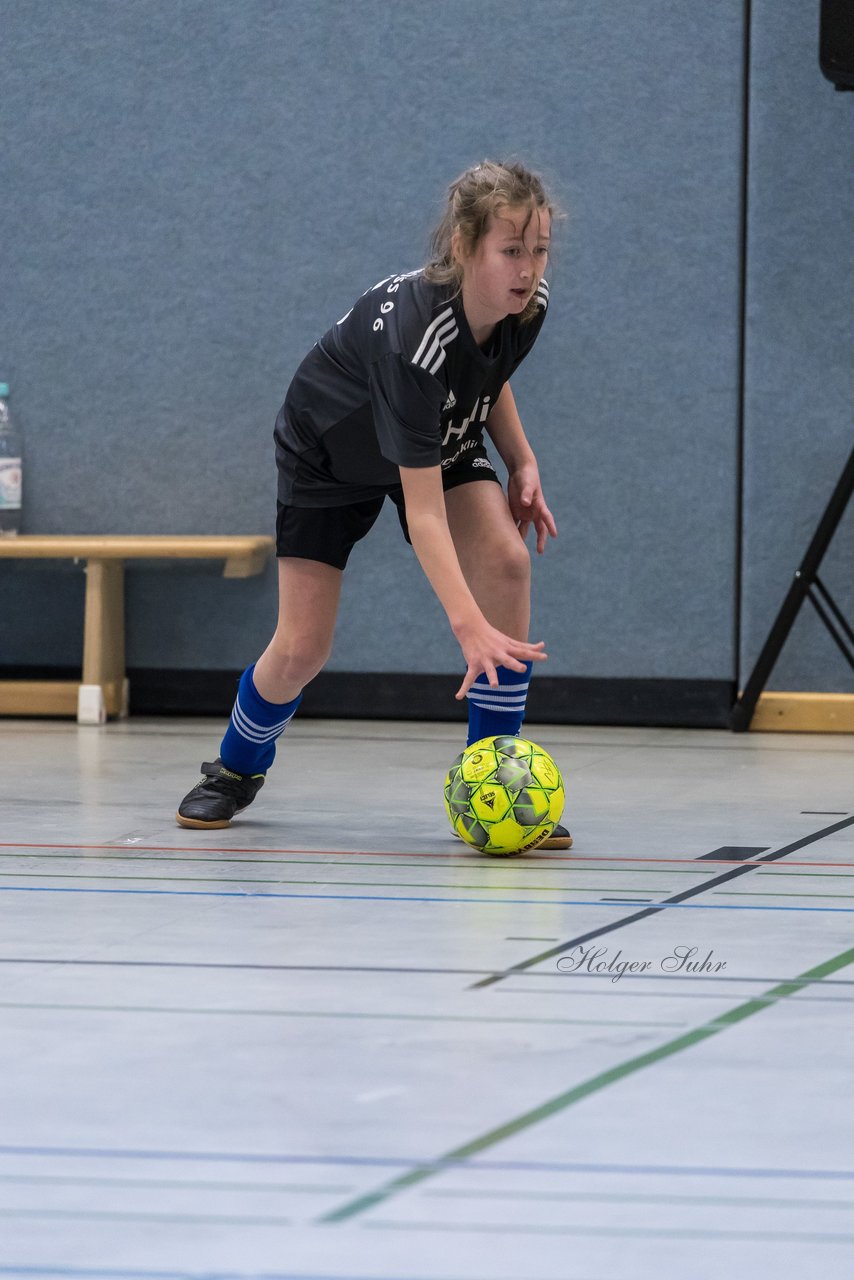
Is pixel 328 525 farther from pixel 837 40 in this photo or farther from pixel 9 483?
pixel 9 483

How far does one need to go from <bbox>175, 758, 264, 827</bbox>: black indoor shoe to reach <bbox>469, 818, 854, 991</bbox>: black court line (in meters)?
1.09

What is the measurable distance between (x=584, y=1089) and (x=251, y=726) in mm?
1929

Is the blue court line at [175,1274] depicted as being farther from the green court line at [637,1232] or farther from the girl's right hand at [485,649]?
the girl's right hand at [485,649]

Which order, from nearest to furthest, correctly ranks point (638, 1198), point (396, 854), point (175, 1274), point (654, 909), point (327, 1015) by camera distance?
1. point (175, 1274)
2. point (638, 1198)
3. point (327, 1015)
4. point (654, 909)
5. point (396, 854)

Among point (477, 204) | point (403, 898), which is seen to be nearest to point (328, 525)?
point (477, 204)

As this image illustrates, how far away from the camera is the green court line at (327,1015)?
231 cm

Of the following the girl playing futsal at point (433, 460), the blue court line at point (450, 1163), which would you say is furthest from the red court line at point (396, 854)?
the blue court line at point (450, 1163)

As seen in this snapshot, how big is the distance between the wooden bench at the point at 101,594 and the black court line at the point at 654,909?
2.51 m

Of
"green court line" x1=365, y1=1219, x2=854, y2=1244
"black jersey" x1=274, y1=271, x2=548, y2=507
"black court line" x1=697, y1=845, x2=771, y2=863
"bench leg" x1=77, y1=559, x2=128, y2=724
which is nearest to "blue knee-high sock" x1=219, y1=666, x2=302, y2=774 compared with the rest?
"black jersey" x1=274, y1=271, x2=548, y2=507

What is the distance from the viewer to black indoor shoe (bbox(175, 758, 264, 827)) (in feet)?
12.7

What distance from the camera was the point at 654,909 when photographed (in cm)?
302

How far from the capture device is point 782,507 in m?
5.80

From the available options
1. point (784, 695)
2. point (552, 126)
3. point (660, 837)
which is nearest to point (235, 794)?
point (660, 837)

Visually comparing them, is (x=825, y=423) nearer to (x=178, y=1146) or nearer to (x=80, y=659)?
(x=80, y=659)
